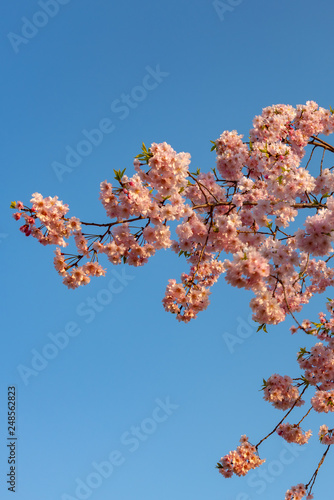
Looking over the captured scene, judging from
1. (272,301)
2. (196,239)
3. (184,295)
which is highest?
(196,239)

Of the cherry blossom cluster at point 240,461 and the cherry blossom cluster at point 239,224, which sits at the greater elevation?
the cherry blossom cluster at point 239,224

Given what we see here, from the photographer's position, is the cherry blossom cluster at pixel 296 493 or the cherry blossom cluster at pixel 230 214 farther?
the cherry blossom cluster at pixel 296 493

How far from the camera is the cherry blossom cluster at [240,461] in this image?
7.05m

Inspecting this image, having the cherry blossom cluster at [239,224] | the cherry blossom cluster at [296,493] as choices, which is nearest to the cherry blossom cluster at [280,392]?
the cherry blossom cluster at [239,224]

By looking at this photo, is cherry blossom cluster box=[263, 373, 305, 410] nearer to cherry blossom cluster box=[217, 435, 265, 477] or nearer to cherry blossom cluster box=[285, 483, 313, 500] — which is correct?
cherry blossom cluster box=[217, 435, 265, 477]

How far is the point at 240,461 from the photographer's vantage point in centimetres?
704

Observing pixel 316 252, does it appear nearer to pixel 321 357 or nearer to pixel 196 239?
pixel 196 239

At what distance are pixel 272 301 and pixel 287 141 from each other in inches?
138

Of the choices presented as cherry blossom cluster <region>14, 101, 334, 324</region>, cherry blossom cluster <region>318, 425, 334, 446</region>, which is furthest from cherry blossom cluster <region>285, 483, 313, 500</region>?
cherry blossom cluster <region>14, 101, 334, 324</region>

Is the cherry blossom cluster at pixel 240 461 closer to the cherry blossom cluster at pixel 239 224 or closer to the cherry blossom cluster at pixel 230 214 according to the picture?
the cherry blossom cluster at pixel 239 224

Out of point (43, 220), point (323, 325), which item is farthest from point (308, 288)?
point (43, 220)

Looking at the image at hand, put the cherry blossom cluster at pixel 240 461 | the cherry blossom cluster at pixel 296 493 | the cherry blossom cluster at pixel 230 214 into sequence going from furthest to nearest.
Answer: the cherry blossom cluster at pixel 296 493 < the cherry blossom cluster at pixel 240 461 < the cherry blossom cluster at pixel 230 214

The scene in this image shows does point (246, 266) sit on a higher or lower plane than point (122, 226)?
lower

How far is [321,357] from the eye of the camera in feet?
24.4
